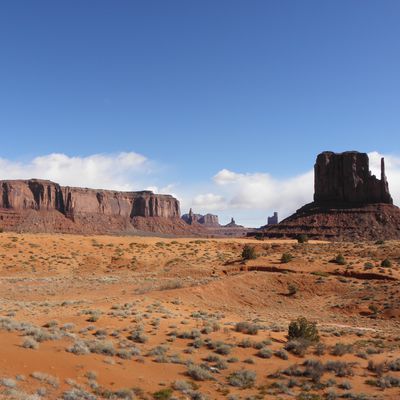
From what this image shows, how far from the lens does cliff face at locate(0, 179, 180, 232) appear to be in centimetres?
15488

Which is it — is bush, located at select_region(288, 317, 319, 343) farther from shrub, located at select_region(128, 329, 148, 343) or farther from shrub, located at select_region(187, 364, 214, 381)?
shrub, located at select_region(128, 329, 148, 343)

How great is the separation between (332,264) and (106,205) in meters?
153

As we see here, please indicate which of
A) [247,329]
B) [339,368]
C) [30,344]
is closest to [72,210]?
[247,329]

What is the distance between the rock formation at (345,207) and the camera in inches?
3351

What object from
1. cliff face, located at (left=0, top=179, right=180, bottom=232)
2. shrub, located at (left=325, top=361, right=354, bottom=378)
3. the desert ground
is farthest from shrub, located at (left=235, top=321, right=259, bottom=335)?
cliff face, located at (left=0, top=179, right=180, bottom=232)

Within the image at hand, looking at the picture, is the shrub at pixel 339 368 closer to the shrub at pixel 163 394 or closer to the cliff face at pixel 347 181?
the shrub at pixel 163 394

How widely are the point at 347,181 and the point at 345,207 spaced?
8.94 metres

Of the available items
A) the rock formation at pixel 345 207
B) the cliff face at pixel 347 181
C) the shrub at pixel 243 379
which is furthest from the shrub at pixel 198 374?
the cliff face at pixel 347 181

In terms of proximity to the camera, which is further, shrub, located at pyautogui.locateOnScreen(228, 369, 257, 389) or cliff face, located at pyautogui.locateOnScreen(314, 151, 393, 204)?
cliff face, located at pyautogui.locateOnScreen(314, 151, 393, 204)

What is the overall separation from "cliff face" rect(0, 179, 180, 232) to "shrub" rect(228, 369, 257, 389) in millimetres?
138017

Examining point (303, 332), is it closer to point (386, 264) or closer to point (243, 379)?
point (243, 379)

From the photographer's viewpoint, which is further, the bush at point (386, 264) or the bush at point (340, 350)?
the bush at point (386, 264)

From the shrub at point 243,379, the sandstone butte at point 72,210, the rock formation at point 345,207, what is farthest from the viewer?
the sandstone butte at point 72,210

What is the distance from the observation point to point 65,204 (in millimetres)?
165750
